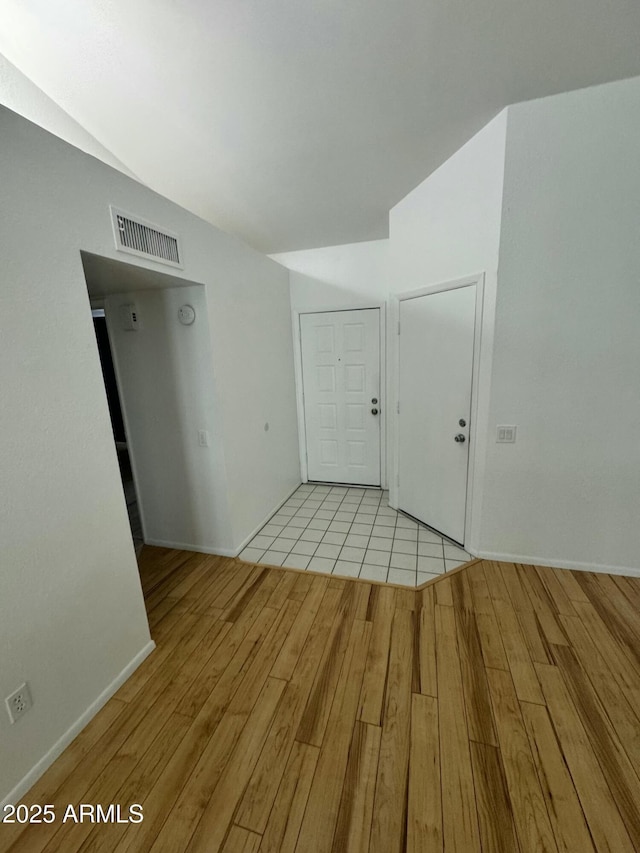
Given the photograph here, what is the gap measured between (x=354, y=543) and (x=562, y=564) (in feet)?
4.66

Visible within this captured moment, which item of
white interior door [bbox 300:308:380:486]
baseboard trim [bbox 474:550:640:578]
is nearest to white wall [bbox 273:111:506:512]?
white interior door [bbox 300:308:380:486]

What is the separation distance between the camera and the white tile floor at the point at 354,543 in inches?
91.4

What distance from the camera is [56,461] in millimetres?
1281

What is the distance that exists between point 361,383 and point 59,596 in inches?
114

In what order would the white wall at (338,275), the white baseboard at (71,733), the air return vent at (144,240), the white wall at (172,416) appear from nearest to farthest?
the white baseboard at (71,733) → the air return vent at (144,240) → the white wall at (172,416) → the white wall at (338,275)

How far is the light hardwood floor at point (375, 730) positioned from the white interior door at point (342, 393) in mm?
1804

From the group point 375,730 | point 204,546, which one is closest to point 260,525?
point 204,546

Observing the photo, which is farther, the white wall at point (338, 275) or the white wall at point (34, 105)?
the white wall at point (338, 275)

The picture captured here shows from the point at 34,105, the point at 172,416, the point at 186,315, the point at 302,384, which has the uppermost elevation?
the point at 34,105

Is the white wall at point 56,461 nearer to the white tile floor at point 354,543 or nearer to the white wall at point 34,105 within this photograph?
the white wall at point 34,105

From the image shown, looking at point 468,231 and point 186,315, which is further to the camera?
point 186,315

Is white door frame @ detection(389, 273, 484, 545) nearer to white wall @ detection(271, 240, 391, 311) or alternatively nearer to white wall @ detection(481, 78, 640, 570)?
white wall @ detection(481, 78, 640, 570)

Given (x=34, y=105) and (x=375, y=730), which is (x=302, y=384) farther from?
(x=375, y=730)

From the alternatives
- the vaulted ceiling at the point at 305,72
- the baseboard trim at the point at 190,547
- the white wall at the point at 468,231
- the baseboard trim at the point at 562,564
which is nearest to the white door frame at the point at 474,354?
the white wall at the point at 468,231
